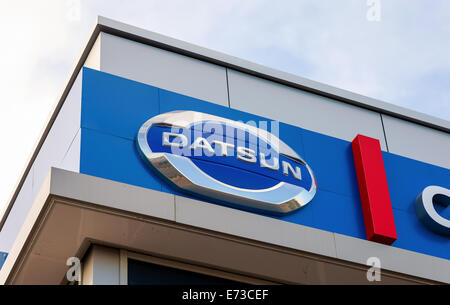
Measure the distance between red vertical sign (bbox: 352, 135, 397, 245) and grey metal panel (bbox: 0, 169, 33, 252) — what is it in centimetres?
407

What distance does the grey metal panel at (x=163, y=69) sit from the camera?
972 cm

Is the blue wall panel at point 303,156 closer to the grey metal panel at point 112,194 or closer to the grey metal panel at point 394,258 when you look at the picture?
the grey metal panel at point 112,194

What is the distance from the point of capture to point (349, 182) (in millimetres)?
10031

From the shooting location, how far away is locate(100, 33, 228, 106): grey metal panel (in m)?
9.72

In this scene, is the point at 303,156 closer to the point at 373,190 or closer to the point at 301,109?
the point at 373,190

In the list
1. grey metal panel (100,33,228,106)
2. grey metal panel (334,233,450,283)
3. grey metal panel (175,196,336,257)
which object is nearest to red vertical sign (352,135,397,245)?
grey metal panel (334,233,450,283)

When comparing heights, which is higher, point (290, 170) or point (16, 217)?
point (16, 217)

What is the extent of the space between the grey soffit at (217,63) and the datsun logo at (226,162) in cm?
124

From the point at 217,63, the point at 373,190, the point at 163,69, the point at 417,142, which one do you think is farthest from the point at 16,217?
the point at 417,142

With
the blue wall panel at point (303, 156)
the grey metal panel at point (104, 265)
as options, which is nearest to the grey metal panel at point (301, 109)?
the blue wall panel at point (303, 156)

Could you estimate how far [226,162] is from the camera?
9133 millimetres

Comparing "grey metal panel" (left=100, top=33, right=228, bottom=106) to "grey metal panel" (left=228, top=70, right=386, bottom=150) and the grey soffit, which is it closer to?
the grey soffit

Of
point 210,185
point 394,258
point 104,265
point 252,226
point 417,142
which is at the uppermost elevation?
point 417,142

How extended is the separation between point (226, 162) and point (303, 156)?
1181 mm
